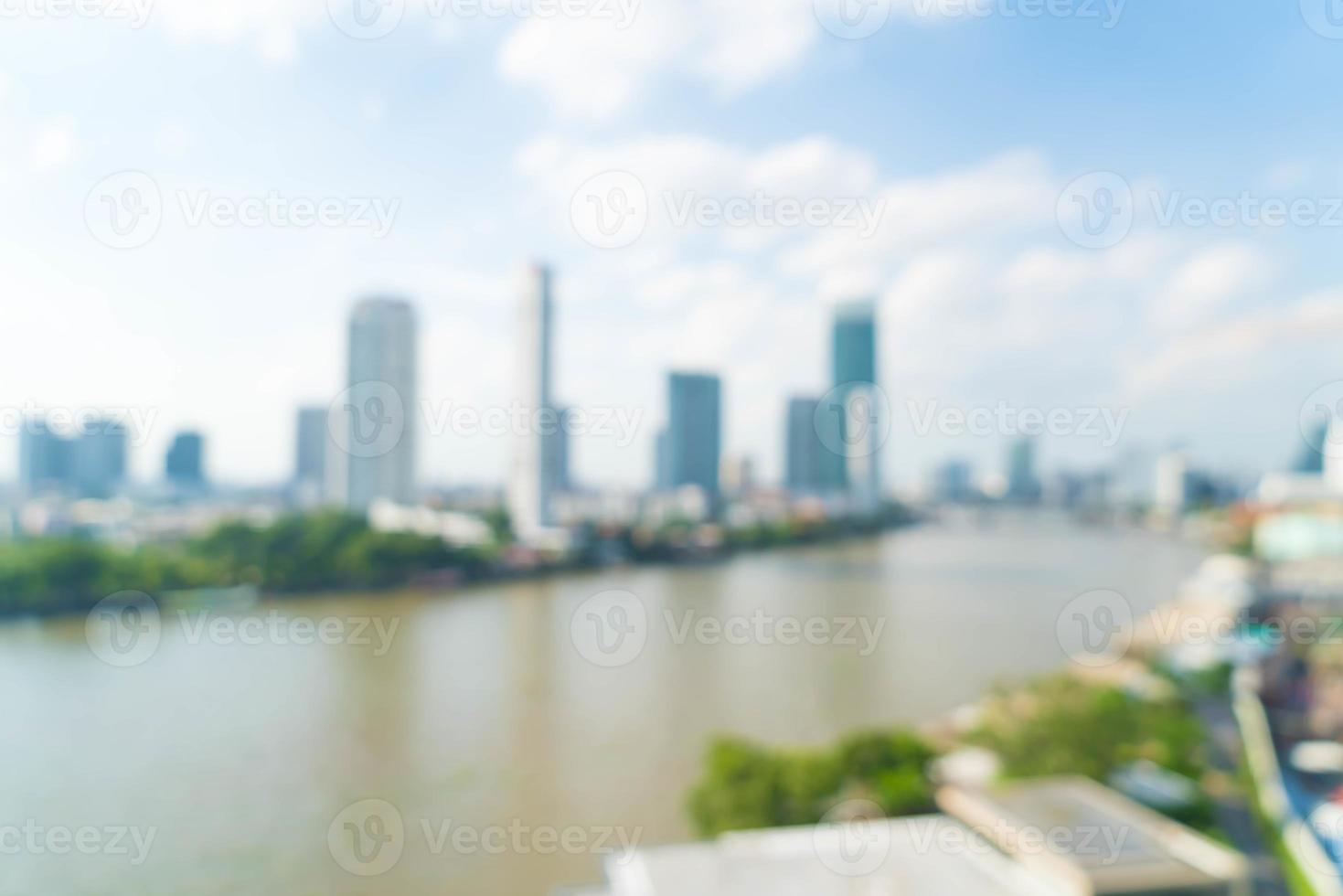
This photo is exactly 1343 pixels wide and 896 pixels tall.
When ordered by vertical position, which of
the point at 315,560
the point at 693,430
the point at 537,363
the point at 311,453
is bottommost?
the point at 315,560

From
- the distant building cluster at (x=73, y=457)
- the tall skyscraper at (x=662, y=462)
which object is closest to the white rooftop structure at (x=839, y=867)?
the distant building cluster at (x=73, y=457)

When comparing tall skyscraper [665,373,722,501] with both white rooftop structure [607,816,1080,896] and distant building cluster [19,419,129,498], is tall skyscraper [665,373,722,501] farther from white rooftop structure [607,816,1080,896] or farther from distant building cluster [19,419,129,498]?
white rooftop structure [607,816,1080,896]

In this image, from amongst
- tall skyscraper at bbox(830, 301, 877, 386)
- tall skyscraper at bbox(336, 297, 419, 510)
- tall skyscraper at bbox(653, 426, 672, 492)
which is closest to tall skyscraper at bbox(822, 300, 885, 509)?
tall skyscraper at bbox(830, 301, 877, 386)

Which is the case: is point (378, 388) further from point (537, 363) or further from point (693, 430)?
point (693, 430)

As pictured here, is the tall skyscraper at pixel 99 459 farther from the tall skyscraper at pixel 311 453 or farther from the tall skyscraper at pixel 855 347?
the tall skyscraper at pixel 855 347

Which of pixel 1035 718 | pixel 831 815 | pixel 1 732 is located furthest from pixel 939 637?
pixel 1 732

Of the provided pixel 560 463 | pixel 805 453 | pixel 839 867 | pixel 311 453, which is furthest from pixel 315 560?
pixel 805 453
